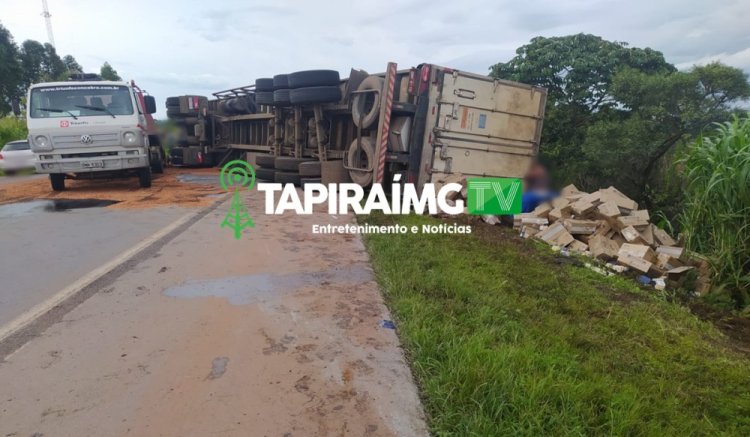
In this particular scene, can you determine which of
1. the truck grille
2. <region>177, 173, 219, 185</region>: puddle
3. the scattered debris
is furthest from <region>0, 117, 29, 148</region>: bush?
the scattered debris

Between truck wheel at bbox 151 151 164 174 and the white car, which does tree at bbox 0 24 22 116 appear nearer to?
the white car

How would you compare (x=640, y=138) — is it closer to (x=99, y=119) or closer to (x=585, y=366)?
(x=585, y=366)

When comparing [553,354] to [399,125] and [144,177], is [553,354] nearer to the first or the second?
[399,125]

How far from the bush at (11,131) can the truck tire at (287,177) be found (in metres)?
16.8

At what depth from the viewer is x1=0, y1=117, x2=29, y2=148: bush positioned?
1877 centimetres

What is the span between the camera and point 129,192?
8680mm

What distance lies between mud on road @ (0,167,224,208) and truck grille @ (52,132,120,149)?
969 mm

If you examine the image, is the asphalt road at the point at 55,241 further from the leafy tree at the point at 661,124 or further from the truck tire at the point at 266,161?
the leafy tree at the point at 661,124

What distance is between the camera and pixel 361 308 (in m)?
3.25

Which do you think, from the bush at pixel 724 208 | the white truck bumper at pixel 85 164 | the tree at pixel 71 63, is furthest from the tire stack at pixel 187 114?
the tree at pixel 71 63

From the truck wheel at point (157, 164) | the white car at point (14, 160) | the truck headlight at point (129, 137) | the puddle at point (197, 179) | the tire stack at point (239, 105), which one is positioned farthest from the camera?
the white car at point (14, 160)

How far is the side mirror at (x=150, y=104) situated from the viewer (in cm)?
945

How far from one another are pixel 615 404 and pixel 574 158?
7672 millimetres

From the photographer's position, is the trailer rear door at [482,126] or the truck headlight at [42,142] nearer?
the trailer rear door at [482,126]
